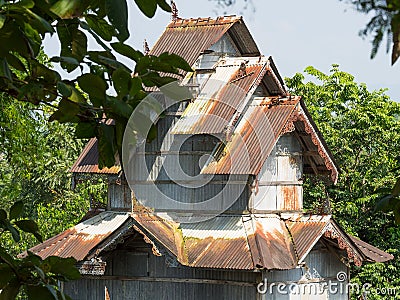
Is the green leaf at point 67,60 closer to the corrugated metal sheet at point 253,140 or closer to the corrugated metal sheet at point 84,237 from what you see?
the corrugated metal sheet at point 253,140

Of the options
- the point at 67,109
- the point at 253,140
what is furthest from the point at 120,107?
the point at 253,140

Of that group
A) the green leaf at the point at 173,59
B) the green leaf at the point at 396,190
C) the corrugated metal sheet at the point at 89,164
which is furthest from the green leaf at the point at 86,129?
the corrugated metal sheet at the point at 89,164

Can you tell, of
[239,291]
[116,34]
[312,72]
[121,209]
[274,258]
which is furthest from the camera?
[312,72]

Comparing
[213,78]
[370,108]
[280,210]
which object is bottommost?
[280,210]

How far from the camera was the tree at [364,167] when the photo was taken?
63.3ft

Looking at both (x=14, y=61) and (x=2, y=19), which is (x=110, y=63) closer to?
(x=14, y=61)

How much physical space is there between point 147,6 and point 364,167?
61.5 ft

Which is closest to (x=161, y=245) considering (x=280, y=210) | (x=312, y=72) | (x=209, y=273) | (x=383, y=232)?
(x=209, y=273)

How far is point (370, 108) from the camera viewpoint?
2016 centimetres

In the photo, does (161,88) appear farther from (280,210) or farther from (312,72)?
(312,72)

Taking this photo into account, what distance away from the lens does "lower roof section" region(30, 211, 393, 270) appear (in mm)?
11758

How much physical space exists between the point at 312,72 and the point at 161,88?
20.4 metres

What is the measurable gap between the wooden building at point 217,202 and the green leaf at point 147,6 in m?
9.74

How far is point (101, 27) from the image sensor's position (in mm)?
2104
